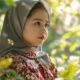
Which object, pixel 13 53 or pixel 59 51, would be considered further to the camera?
pixel 59 51

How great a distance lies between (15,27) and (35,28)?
0.33 ft

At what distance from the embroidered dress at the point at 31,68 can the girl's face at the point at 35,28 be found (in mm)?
72

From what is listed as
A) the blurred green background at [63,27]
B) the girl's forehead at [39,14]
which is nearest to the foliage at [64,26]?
the blurred green background at [63,27]

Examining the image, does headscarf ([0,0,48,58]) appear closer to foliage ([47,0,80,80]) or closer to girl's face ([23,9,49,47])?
girl's face ([23,9,49,47])

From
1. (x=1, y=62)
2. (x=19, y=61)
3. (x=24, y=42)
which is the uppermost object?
(x=24, y=42)

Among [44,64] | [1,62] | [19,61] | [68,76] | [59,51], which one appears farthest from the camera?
[59,51]

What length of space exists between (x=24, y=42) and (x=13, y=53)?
0.29 feet

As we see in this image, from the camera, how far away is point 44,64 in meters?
1.80

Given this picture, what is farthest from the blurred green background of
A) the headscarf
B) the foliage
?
the headscarf

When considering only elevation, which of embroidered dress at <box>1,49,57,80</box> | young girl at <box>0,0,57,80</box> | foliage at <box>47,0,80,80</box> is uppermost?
foliage at <box>47,0,80,80</box>

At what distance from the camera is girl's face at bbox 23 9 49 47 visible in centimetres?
173

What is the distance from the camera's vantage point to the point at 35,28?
1.73m

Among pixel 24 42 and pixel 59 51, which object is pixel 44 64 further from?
pixel 59 51

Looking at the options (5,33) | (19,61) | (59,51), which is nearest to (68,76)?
(19,61)
